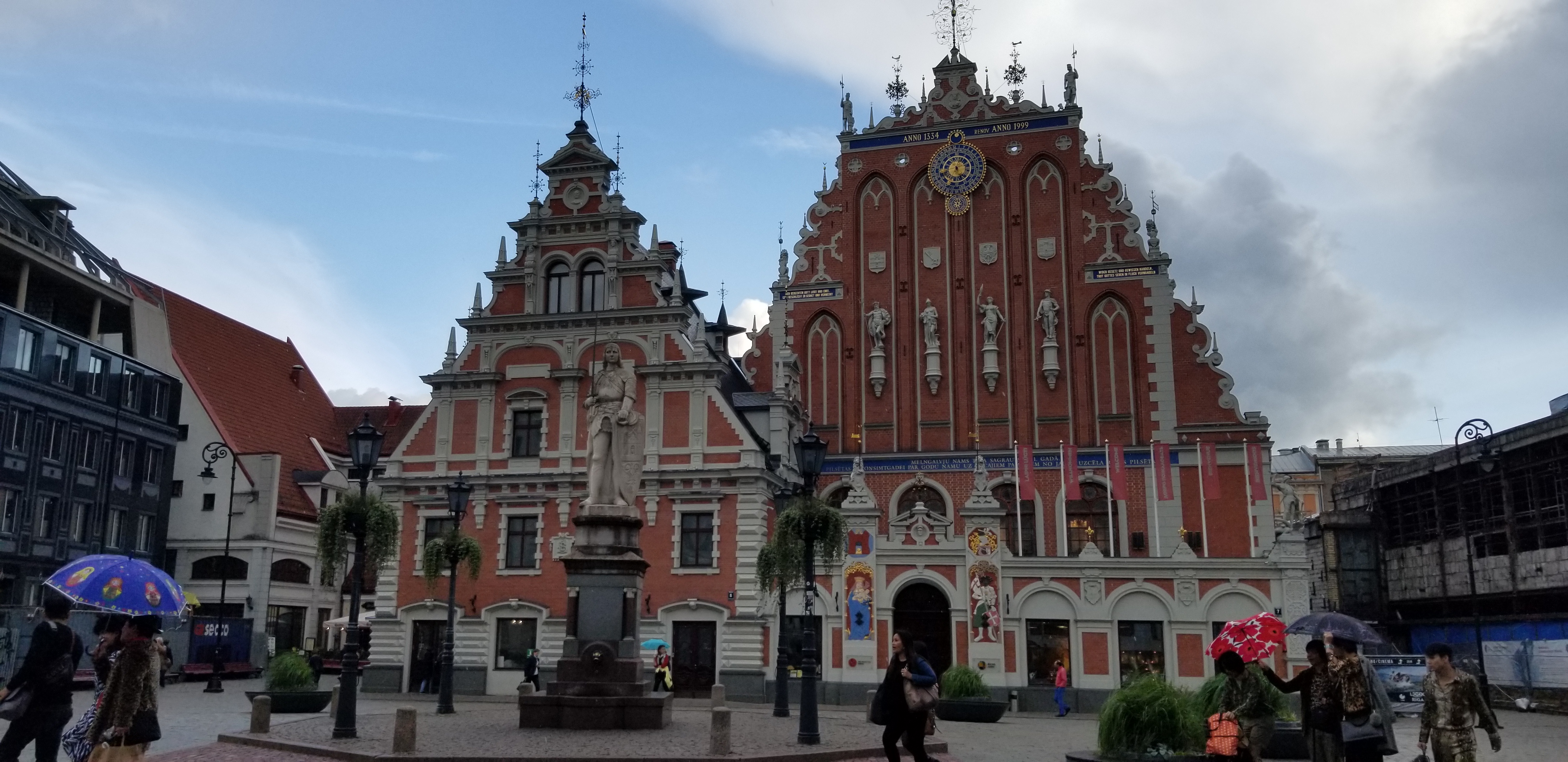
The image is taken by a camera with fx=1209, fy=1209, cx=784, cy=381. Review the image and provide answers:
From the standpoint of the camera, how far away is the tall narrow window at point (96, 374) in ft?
142

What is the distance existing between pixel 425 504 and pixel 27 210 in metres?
22.6

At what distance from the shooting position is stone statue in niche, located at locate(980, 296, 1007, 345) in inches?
1528

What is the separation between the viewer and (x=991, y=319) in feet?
128

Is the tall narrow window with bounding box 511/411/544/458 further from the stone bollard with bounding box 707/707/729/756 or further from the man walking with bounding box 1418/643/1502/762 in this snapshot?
the man walking with bounding box 1418/643/1502/762

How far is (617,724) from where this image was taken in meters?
20.0

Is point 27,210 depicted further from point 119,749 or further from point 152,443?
point 119,749

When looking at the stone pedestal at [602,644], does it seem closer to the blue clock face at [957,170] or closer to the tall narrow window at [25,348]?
the blue clock face at [957,170]

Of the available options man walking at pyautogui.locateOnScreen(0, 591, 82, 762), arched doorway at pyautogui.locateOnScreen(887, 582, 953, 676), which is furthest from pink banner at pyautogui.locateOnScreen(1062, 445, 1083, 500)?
man walking at pyautogui.locateOnScreen(0, 591, 82, 762)

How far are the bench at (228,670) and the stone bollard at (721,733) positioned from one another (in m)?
30.5

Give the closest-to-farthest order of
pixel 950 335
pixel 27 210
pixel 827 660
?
1. pixel 827 660
2. pixel 950 335
3. pixel 27 210

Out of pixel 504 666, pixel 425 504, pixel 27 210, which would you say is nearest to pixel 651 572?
pixel 504 666

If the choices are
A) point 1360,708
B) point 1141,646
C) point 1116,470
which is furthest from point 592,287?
point 1360,708

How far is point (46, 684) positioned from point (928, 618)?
2447cm

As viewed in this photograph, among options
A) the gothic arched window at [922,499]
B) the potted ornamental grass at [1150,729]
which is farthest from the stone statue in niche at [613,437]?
the gothic arched window at [922,499]
